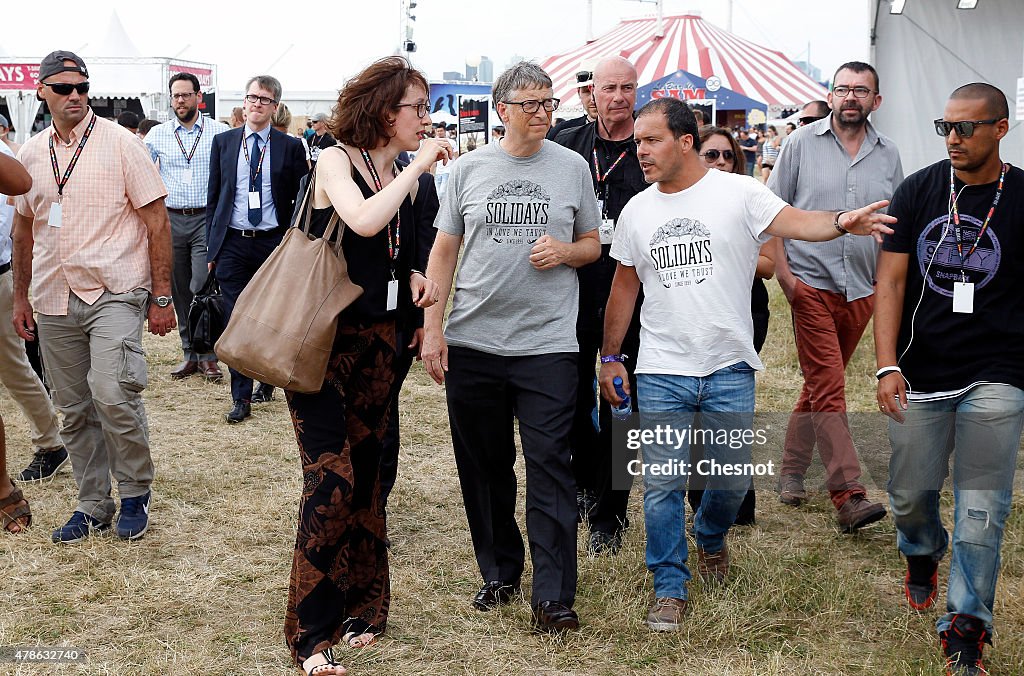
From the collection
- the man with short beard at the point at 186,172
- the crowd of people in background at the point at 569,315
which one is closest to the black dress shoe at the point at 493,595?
the crowd of people in background at the point at 569,315

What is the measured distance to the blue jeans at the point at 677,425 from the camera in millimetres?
4105

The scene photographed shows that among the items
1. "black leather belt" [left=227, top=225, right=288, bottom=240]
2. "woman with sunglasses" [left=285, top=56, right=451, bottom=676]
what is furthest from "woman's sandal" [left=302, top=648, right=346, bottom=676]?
"black leather belt" [left=227, top=225, right=288, bottom=240]

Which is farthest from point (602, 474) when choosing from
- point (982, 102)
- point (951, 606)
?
point (982, 102)

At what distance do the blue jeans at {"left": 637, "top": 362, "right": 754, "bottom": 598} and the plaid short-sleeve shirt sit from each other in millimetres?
2562

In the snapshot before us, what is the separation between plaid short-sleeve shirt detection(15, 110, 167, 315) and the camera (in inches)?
197

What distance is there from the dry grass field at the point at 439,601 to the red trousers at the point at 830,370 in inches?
10.2

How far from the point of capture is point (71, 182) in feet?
16.4

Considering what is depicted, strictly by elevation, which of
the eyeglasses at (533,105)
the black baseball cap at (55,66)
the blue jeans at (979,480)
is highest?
the black baseball cap at (55,66)

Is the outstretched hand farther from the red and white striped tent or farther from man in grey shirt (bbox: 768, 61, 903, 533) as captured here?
the red and white striped tent

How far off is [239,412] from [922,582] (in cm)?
490

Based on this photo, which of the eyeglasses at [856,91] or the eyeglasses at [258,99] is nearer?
the eyeglasses at [856,91]

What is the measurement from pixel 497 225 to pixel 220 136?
14.0ft

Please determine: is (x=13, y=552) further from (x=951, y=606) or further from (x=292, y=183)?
(x=951, y=606)

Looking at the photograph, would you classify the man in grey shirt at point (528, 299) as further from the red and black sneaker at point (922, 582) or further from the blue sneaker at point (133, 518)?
the blue sneaker at point (133, 518)
